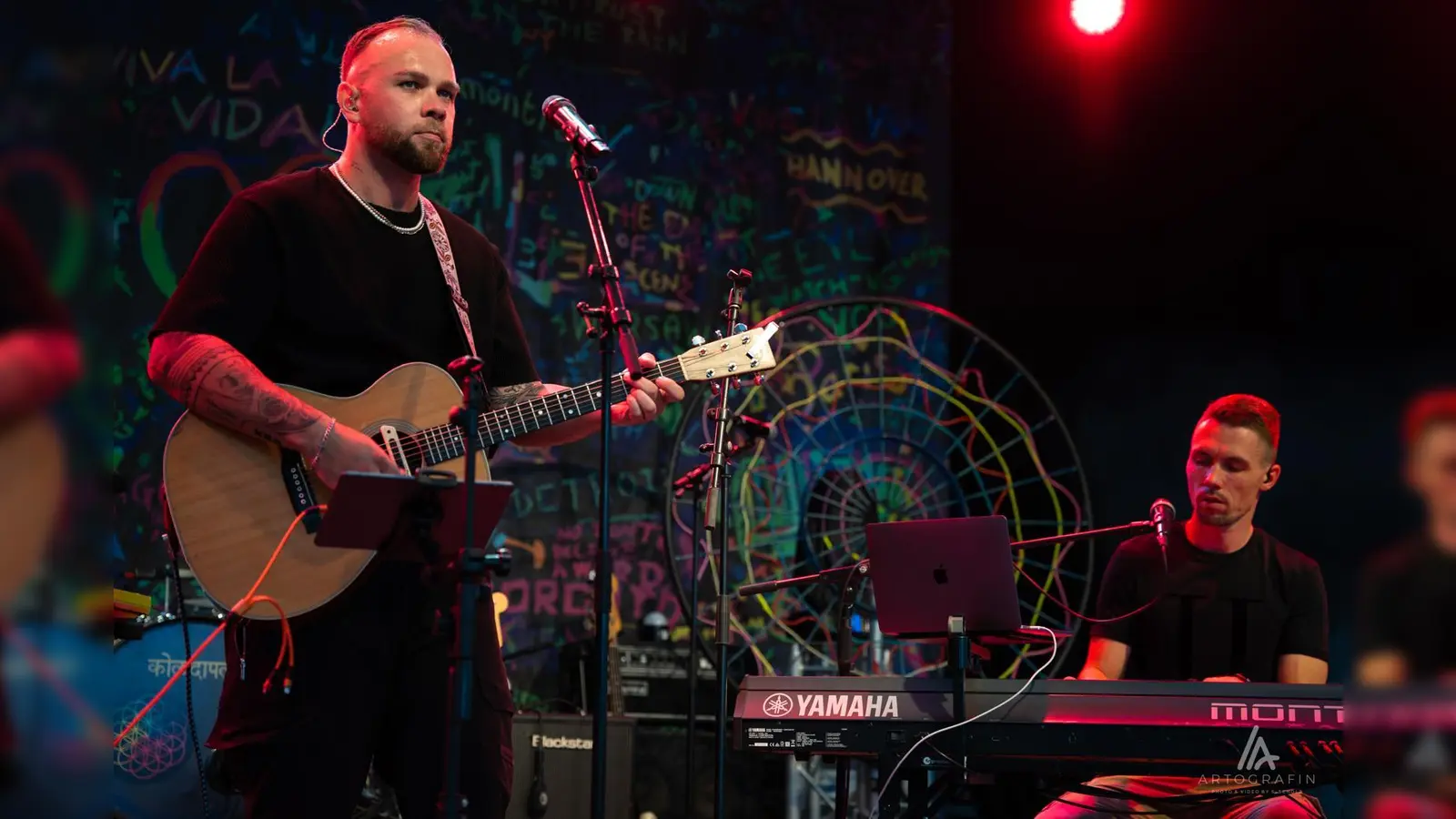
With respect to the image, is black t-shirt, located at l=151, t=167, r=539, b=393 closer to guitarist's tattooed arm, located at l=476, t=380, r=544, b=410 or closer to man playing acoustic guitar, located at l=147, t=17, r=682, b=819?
man playing acoustic guitar, located at l=147, t=17, r=682, b=819

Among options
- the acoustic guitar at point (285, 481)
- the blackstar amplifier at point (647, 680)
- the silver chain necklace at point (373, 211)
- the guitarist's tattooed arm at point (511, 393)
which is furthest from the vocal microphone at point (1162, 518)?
the blackstar amplifier at point (647, 680)

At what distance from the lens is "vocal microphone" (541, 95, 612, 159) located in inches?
116

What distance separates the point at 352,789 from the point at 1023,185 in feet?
16.1

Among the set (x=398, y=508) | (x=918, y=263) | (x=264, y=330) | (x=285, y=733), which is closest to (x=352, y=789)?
(x=285, y=733)

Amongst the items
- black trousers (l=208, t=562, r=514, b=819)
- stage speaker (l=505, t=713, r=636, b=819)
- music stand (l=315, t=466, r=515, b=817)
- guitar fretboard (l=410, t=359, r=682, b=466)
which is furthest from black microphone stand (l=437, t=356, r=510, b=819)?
stage speaker (l=505, t=713, r=636, b=819)

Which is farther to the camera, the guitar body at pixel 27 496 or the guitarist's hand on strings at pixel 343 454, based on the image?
the guitarist's hand on strings at pixel 343 454

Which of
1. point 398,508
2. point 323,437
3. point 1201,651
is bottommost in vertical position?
point 1201,651

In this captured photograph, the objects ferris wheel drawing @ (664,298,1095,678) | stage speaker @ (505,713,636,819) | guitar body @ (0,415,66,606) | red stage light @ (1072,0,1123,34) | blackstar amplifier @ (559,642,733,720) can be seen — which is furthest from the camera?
red stage light @ (1072,0,1123,34)

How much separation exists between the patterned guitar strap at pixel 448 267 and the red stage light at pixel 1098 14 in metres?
4.16

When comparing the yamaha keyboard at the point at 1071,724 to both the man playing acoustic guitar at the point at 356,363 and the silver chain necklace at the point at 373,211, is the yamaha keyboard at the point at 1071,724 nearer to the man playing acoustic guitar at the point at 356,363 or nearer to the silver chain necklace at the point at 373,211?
the man playing acoustic guitar at the point at 356,363

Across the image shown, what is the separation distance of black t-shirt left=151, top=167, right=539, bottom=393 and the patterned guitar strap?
0.06 feet

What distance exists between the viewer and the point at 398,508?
8.08ft

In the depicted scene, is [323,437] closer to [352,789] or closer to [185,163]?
[352,789]

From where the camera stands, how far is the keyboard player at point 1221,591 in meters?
4.04
